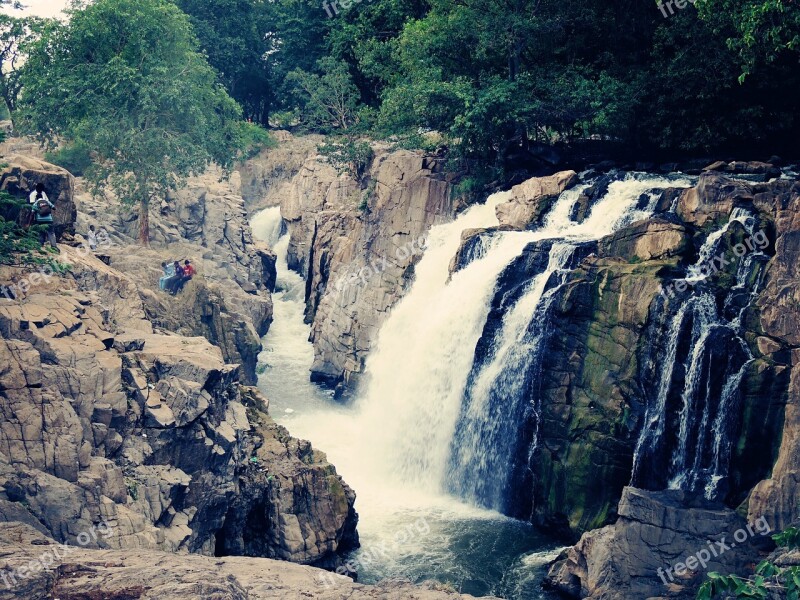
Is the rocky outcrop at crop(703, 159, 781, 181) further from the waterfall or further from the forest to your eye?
the waterfall

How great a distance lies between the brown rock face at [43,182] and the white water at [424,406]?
1084cm

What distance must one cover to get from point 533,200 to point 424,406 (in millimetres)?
7449

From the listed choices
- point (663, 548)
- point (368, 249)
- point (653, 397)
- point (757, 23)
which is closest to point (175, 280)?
point (368, 249)

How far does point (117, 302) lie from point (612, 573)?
14119 millimetres

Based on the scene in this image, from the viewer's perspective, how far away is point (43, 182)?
25500mm

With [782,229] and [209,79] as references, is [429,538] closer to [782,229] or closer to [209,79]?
[782,229]

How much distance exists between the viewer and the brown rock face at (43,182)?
25234 mm

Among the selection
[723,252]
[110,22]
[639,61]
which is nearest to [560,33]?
[639,61]

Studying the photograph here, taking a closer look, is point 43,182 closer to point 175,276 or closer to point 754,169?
point 175,276

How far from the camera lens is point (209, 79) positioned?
42.0 m

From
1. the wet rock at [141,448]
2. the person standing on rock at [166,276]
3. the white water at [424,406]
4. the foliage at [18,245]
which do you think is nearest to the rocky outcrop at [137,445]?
the wet rock at [141,448]

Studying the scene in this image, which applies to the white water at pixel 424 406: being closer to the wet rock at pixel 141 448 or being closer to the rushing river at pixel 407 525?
the rushing river at pixel 407 525

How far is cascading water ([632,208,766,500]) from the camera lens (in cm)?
2253

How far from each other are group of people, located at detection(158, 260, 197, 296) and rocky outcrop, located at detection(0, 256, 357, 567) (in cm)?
610
